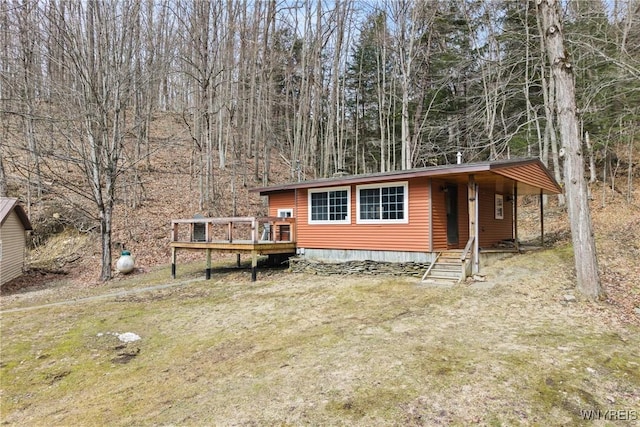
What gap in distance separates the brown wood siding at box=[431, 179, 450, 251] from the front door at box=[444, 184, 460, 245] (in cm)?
44

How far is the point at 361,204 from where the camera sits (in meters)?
11.4

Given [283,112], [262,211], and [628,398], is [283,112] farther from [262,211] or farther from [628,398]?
[628,398]

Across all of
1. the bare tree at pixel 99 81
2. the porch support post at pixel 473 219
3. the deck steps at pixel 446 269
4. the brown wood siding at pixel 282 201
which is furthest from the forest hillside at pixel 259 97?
the brown wood siding at pixel 282 201

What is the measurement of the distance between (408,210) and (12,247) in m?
13.7

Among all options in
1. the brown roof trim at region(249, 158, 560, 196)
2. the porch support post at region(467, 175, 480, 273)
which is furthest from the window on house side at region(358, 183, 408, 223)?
the porch support post at region(467, 175, 480, 273)

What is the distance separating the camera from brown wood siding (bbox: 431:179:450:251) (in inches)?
401

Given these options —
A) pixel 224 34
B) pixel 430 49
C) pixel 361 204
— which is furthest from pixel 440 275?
pixel 224 34

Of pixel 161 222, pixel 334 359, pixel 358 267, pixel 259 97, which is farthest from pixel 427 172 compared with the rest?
pixel 259 97

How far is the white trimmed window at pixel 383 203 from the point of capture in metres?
10.5

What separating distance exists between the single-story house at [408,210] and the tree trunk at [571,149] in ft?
5.28

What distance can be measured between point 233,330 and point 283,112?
26207 mm

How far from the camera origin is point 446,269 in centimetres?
953

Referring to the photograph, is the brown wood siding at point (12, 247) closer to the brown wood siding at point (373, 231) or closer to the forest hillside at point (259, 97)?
the forest hillside at point (259, 97)

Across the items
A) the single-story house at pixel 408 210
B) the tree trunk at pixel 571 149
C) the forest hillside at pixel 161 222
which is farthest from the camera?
the forest hillside at pixel 161 222
